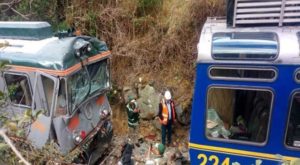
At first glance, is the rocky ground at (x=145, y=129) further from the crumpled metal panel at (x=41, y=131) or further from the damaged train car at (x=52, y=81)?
the crumpled metal panel at (x=41, y=131)

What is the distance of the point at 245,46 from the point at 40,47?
11.7ft

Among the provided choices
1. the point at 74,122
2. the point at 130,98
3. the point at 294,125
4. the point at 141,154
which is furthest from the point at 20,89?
the point at 294,125

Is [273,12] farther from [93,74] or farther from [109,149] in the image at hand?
[109,149]

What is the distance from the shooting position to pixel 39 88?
580 centimetres

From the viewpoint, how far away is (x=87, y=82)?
639cm

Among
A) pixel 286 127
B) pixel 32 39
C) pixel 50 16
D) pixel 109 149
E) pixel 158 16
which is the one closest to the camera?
pixel 286 127

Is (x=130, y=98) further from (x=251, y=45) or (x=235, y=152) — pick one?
(x=251, y=45)

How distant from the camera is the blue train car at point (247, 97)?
3.97m

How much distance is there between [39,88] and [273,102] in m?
3.72

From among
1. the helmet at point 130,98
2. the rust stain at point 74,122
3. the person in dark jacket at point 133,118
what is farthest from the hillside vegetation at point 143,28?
the rust stain at point 74,122

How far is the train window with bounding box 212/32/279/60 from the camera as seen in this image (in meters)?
3.99

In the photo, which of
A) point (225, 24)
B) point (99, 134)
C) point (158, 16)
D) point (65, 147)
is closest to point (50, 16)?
point (158, 16)

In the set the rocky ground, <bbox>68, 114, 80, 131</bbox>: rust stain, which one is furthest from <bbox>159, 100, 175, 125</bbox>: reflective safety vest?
<bbox>68, 114, 80, 131</bbox>: rust stain

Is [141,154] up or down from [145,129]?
down
